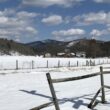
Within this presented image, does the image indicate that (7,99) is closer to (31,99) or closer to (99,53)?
(31,99)

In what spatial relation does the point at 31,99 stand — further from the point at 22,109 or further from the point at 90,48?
the point at 90,48

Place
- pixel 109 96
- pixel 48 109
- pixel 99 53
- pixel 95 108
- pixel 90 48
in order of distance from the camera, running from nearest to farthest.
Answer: pixel 48 109, pixel 95 108, pixel 109 96, pixel 90 48, pixel 99 53

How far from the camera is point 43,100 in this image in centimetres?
1451

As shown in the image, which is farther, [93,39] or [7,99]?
[93,39]

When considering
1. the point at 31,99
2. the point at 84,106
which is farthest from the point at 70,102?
the point at 31,99

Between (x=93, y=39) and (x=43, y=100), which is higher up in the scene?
(x=93, y=39)

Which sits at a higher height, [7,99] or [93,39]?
[93,39]

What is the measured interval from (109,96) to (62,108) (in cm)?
356

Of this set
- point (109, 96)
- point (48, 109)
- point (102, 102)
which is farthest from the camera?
point (109, 96)

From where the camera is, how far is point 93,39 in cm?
16925

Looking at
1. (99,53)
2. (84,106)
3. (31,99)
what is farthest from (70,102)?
(99,53)

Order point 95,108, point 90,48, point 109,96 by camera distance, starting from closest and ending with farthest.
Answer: point 95,108 < point 109,96 < point 90,48

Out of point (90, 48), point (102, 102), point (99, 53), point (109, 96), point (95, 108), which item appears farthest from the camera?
point (99, 53)

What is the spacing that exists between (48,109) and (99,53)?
180366 millimetres
